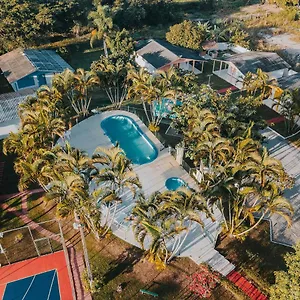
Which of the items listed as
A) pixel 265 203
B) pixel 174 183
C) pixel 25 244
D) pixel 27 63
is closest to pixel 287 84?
pixel 174 183

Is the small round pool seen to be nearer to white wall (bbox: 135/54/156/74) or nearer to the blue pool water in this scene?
the blue pool water

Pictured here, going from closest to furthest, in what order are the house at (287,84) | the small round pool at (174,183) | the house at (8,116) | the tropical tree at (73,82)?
the small round pool at (174,183)
the tropical tree at (73,82)
the house at (8,116)
the house at (287,84)

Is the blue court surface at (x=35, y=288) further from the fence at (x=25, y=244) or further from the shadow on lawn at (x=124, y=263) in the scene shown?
the shadow on lawn at (x=124, y=263)

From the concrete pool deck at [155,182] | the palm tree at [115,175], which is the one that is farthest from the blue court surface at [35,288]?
the concrete pool deck at [155,182]

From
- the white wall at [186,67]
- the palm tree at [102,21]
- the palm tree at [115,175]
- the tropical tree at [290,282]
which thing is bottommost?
the white wall at [186,67]

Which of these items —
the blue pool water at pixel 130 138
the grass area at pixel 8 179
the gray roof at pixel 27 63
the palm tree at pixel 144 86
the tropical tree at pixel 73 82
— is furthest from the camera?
the gray roof at pixel 27 63

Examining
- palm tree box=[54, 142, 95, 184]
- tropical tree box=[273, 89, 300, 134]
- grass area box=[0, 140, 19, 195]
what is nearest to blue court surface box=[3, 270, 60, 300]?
palm tree box=[54, 142, 95, 184]

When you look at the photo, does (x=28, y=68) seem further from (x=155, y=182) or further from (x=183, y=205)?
(x=183, y=205)
